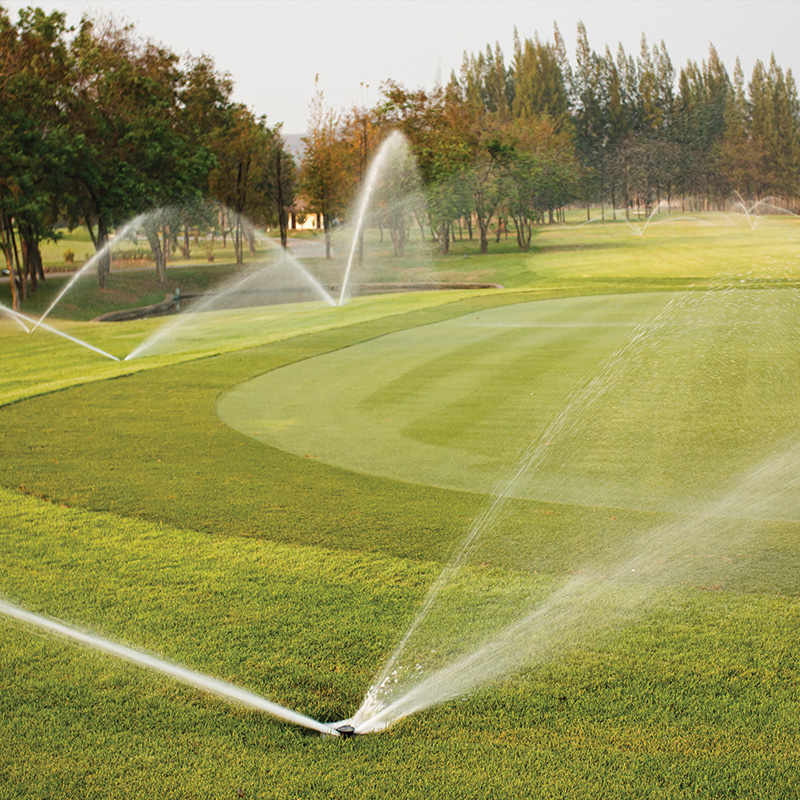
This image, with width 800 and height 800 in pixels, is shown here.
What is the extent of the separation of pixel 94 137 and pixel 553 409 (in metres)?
37.8

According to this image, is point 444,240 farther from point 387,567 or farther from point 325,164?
point 387,567

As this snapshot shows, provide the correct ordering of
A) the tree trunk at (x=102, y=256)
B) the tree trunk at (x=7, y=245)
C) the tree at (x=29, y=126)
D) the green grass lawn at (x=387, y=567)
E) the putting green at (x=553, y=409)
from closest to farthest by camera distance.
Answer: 1. the green grass lawn at (x=387, y=567)
2. the putting green at (x=553, y=409)
3. the tree at (x=29, y=126)
4. the tree trunk at (x=7, y=245)
5. the tree trunk at (x=102, y=256)

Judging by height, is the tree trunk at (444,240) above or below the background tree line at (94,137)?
below

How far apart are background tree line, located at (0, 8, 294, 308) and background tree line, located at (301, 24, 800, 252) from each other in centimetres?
909

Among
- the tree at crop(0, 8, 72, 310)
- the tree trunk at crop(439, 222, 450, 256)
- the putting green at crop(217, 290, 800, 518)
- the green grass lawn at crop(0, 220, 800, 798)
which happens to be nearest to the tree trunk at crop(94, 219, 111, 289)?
the tree at crop(0, 8, 72, 310)

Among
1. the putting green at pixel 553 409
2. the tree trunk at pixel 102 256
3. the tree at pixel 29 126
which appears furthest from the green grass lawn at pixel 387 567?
the tree trunk at pixel 102 256

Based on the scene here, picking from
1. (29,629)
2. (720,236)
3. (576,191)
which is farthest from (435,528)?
(576,191)

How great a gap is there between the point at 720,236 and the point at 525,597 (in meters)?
62.3

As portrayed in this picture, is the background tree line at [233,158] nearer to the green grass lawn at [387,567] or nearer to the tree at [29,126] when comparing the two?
the tree at [29,126]

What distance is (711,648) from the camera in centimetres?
422

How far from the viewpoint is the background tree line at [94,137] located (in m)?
35.0

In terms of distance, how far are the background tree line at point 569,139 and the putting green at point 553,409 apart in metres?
41.9

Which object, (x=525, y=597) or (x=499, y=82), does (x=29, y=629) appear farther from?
(x=499, y=82)

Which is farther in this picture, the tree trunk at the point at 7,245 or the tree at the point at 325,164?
the tree at the point at 325,164
